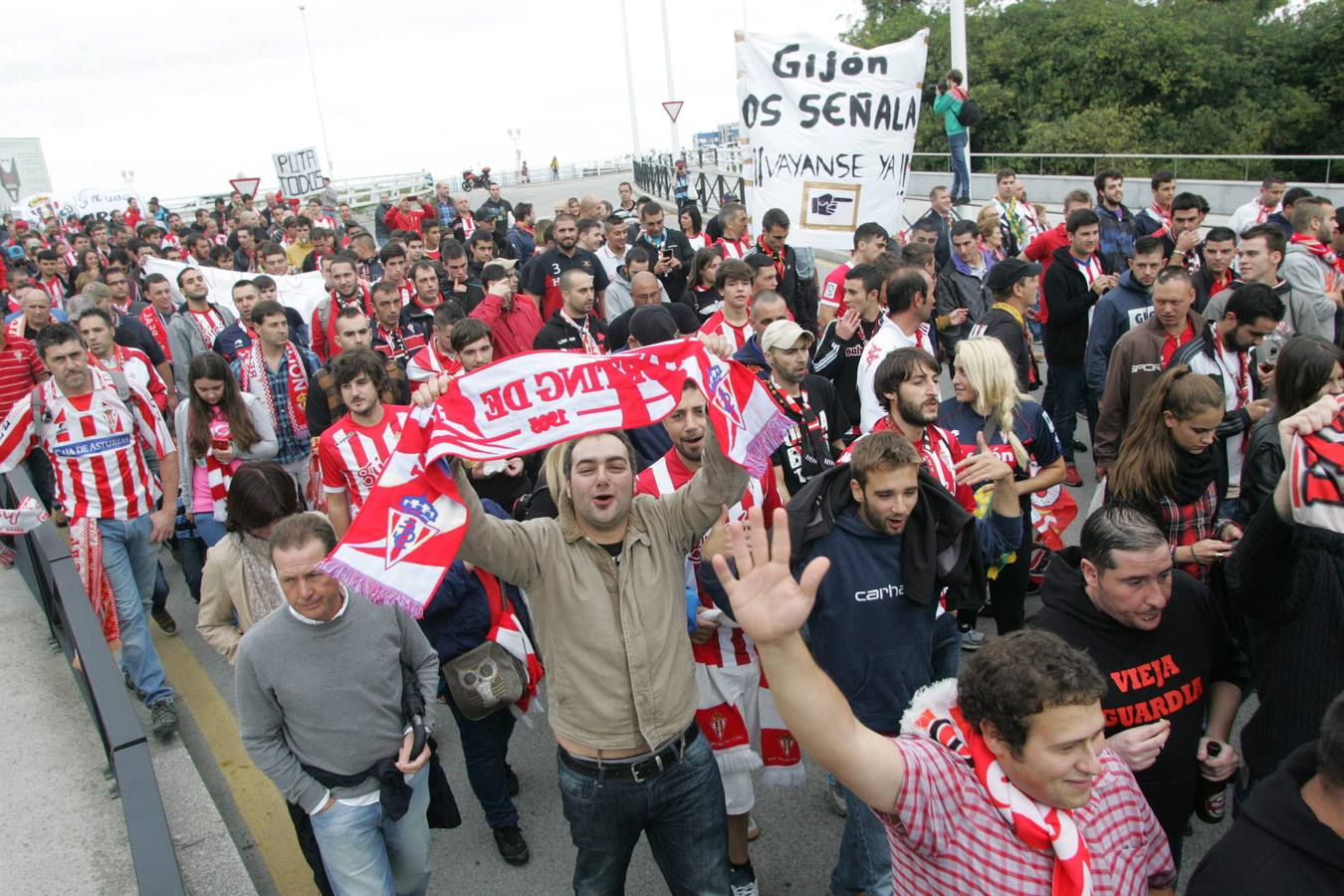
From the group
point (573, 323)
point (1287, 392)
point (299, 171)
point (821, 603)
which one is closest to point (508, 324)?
point (573, 323)

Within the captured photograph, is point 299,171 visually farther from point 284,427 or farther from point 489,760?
point 489,760

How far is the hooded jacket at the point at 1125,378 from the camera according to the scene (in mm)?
5805

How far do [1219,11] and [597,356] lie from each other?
37187mm

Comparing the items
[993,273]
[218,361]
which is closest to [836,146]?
[993,273]

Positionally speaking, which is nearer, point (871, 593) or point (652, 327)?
point (871, 593)

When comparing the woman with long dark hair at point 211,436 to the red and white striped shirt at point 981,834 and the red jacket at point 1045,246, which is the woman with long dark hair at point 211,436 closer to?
the red and white striped shirt at point 981,834

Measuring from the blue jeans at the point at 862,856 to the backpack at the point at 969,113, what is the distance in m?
11.7

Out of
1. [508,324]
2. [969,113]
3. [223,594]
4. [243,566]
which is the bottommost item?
[223,594]

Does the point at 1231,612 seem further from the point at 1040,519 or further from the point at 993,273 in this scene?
the point at 993,273

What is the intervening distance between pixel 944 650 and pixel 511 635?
1.81 m

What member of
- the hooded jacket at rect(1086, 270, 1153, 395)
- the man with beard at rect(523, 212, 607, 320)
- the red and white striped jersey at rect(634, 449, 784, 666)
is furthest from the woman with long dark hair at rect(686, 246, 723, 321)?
the red and white striped jersey at rect(634, 449, 784, 666)

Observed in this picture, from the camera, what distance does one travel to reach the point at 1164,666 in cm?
299

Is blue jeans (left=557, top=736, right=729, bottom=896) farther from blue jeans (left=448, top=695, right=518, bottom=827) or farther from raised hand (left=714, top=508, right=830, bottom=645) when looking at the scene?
raised hand (left=714, top=508, right=830, bottom=645)

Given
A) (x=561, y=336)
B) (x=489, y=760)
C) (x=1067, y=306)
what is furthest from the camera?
(x=1067, y=306)
